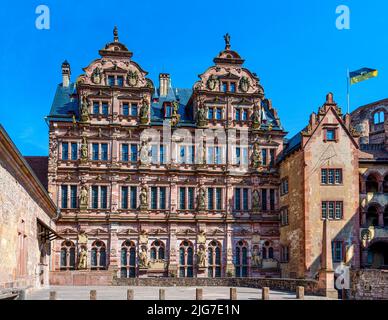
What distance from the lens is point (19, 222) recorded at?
84.7 feet

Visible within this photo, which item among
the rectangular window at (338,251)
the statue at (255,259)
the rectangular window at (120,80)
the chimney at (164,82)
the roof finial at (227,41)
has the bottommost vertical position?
the statue at (255,259)

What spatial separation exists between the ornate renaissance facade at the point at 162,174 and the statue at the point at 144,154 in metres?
0.09

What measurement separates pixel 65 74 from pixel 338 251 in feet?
93.6

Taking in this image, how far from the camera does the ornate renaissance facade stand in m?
45.3

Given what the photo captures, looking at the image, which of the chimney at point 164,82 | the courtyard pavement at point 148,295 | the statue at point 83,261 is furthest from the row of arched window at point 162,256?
the chimney at point 164,82

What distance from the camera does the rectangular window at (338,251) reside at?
4184 cm

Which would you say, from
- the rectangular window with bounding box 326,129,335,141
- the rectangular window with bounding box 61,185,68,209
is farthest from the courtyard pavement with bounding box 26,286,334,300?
the rectangular window with bounding box 326,129,335,141

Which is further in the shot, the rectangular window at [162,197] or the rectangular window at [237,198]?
the rectangular window at [237,198]

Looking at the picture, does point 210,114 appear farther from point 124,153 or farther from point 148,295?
point 148,295

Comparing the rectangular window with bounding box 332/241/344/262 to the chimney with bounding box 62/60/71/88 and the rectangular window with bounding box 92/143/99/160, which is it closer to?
the rectangular window with bounding box 92/143/99/160

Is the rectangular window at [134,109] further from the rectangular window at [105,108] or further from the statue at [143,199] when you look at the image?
the statue at [143,199]

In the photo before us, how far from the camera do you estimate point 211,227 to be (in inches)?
1847

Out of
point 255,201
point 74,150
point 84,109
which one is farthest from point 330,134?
point 74,150

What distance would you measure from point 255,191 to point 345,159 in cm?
833
